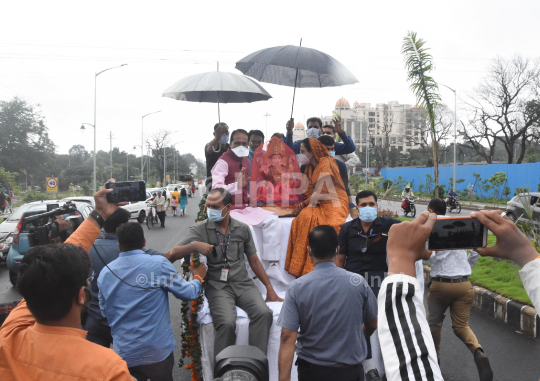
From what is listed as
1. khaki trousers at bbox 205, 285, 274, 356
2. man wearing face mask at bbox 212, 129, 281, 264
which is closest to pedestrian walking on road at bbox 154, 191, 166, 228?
man wearing face mask at bbox 212, 129, 281, 264

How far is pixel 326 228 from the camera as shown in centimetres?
285

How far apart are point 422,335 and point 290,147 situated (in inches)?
194

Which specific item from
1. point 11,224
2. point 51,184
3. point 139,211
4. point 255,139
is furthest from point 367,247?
point 51,184

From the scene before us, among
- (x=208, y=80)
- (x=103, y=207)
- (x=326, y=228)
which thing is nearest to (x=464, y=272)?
(x=326, y=228)

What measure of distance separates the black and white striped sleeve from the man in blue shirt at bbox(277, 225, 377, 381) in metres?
1.39

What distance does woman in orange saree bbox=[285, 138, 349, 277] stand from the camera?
4.81 m

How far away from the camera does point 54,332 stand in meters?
1.45

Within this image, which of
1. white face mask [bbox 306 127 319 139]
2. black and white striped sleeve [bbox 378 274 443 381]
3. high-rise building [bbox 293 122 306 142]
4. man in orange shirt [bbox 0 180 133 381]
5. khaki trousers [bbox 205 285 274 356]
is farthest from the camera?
high-rise building [bbox 293 122 306 142]

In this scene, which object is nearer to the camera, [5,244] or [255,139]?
[255,139]

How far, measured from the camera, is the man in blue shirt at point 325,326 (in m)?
2.66

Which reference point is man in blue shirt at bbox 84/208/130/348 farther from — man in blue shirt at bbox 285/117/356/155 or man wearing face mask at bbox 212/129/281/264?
man in blue shirt at bbox 285/117/356/155

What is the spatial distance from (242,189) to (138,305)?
8.66 feet

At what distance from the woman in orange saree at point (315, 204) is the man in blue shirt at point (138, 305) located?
207cm

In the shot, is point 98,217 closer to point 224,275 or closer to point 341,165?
point 224,275
